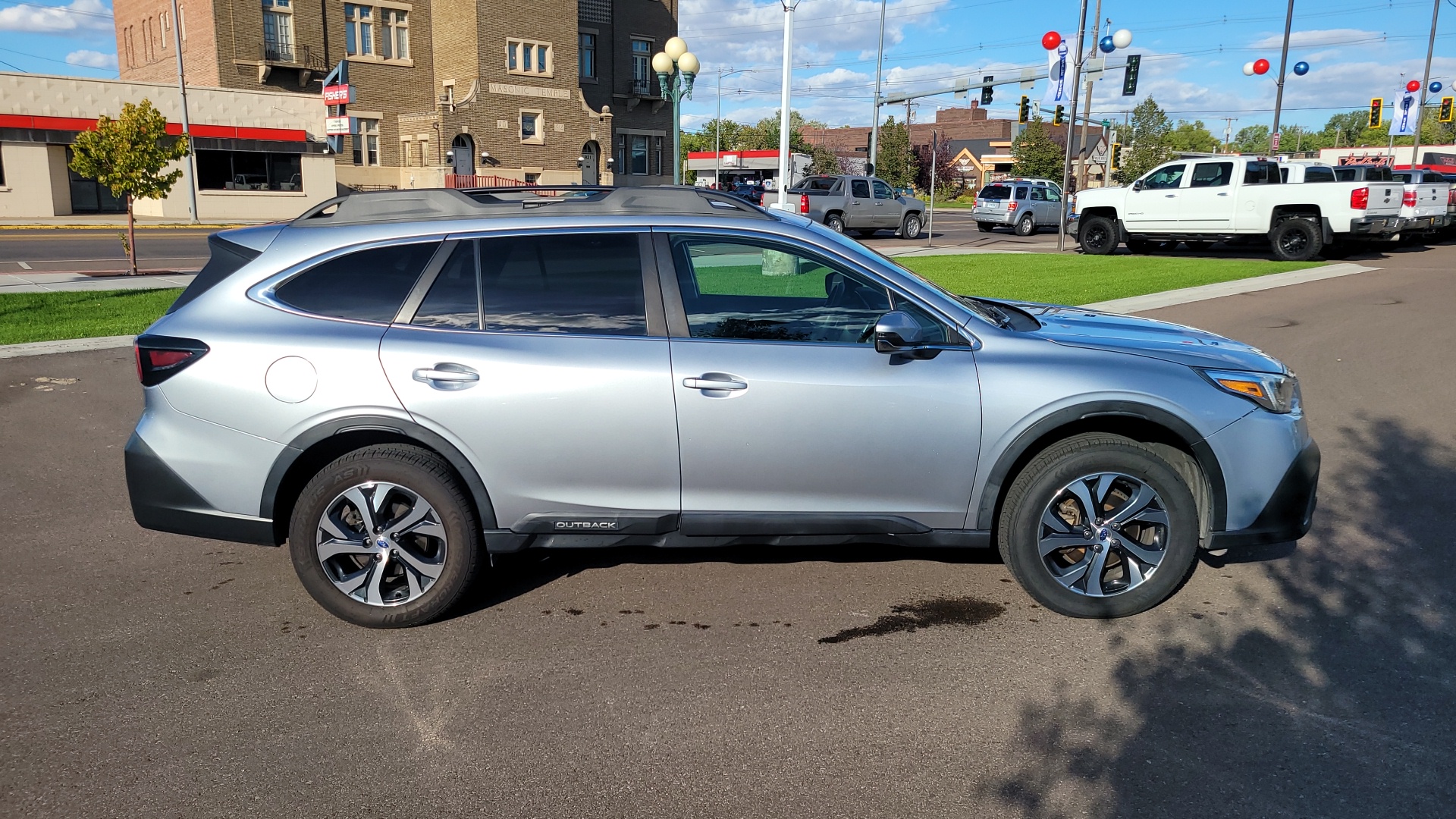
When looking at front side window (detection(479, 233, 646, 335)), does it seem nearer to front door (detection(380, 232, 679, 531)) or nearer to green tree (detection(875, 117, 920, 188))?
front door (detection(380, 232, 679, 531))

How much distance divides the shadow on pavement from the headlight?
0.92 meters

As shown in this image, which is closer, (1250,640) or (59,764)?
(59,764)

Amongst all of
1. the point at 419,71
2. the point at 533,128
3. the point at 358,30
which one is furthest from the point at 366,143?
the point at 533,128

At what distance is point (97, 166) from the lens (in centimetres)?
1698

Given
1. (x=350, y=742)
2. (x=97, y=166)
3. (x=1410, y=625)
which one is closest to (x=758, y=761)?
(x=350, y=742)

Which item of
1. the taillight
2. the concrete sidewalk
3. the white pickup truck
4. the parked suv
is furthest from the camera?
the parked suv

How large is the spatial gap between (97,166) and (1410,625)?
61.5 ft

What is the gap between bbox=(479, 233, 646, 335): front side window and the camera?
433 cm

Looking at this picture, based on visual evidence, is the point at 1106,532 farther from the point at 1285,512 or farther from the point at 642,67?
the point at 642,67

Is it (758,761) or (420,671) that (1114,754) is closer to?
(758,761)

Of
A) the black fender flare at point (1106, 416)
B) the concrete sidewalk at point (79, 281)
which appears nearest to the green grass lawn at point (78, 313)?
the concrete sidewalk at point (79, 281)

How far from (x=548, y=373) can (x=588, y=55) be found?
5576 cm

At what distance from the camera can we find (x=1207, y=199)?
22062mm

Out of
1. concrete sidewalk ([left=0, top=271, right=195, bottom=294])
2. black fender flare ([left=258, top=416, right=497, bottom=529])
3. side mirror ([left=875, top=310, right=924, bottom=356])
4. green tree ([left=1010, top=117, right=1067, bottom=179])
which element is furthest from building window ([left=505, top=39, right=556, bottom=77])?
side mirror ([left=875, top=310, right=924, bottom=356])
